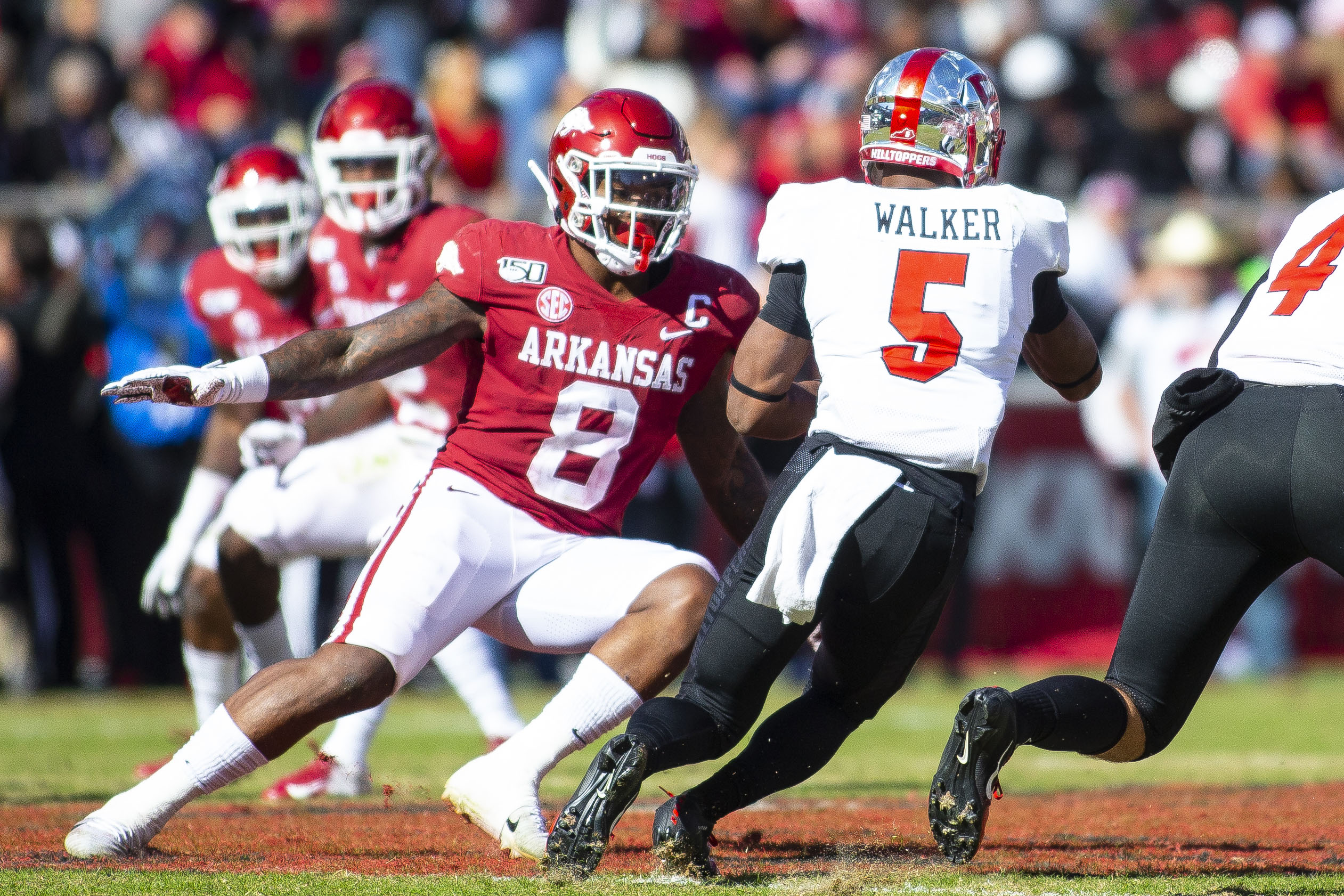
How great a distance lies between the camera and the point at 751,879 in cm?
405

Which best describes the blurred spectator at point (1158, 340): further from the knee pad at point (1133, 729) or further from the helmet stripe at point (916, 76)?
the helmet stripe at point (916, 76)

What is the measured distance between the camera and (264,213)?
251 inches

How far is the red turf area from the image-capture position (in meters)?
4.33

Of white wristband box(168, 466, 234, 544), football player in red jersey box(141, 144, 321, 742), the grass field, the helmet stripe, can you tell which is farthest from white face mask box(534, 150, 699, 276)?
white wristband box(168, 466, 234, 544)

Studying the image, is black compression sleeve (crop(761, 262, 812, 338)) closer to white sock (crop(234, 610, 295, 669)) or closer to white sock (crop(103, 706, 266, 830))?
white sock (crop(103, 706, 266, 830))

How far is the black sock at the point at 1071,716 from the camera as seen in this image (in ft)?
13.0

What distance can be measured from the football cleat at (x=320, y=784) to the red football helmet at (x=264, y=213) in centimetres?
191

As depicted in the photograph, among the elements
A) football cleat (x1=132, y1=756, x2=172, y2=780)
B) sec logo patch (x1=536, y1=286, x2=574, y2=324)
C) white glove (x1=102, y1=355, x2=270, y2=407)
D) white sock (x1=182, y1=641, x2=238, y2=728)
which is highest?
sec logo patch (x1=536, y1=286, x2=574, y2=324)

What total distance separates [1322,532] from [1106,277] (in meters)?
7.75

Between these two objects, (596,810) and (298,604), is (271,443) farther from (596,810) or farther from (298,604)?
(596,810)

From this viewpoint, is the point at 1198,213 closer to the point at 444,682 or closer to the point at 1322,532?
the point at 444,682

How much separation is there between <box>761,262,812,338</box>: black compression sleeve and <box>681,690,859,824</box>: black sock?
38.6 inches

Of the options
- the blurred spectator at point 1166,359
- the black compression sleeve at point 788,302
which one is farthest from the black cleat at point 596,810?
the blurred spectator at point 1166,359

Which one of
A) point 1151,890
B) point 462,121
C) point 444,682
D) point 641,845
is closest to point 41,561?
point 444,682
